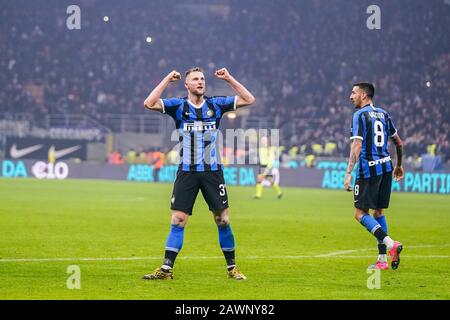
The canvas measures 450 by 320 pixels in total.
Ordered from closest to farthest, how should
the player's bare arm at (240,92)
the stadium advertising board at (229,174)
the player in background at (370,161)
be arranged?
the player's bare arm at (240,92)
the player in background at (370,161)
the stadium advertising board at (229,174)

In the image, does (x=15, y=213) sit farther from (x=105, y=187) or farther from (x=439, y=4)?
(x=439, y=4)

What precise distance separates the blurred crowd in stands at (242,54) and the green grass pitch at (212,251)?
746 inches

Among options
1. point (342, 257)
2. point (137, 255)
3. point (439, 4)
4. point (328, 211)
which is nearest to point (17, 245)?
point (137, 255)

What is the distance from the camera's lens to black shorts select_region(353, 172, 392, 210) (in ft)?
38.5

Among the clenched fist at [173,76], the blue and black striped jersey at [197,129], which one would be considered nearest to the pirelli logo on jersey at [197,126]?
the blue and black striped jersey at [197,129]

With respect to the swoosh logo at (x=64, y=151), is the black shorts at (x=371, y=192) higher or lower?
higher

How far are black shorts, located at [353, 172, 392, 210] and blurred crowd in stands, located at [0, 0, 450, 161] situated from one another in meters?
31.8

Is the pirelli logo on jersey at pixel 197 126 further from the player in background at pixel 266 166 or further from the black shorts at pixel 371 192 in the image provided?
the player in background at pixel 266 166

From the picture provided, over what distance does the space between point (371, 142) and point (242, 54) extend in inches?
1512

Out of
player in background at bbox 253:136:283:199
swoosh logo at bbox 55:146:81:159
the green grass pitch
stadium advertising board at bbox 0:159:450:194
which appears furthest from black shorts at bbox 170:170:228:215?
swoosh logo at bbox 55:146:81:159

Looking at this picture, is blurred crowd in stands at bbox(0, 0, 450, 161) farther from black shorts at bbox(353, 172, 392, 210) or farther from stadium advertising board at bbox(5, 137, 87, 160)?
black shorts at bbox(353, 172, 392, 210)

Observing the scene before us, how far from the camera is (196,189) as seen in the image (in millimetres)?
10703

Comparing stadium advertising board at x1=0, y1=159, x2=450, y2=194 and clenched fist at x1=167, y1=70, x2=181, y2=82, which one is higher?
clenched fist at x1=167, y1=70, x2=181, y2=82

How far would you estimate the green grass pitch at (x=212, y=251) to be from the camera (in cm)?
968
